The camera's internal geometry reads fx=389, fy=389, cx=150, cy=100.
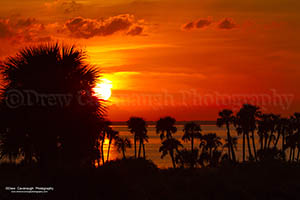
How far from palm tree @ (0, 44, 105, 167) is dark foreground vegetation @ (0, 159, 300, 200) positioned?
6.46 feet

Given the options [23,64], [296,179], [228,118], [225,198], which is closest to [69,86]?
[23,64]

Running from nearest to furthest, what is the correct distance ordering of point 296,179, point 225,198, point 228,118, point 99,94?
1. point 225,198
2. point 296,179
3. point 99,94
4. point 228,118

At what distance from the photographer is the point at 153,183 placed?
18281 millimetres

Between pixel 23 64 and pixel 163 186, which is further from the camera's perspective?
pixel 23 64

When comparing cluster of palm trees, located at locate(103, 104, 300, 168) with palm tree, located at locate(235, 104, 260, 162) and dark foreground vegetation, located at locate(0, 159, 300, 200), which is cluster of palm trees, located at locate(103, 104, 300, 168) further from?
dark foreground vegetation, located at locate(0, 159, 300, 200)

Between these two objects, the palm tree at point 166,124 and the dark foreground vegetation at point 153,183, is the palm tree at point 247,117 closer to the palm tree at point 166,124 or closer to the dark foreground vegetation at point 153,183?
the palm tree at point 166,124

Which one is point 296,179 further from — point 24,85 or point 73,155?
point 24,85

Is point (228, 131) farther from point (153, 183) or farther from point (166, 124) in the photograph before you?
point (153, 183)

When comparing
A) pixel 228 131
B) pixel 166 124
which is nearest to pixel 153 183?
pixel 228 131

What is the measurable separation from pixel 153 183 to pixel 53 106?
20.3ft

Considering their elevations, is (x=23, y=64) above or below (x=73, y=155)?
above

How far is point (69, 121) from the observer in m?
19.9

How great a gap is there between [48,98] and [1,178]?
15.1 feet

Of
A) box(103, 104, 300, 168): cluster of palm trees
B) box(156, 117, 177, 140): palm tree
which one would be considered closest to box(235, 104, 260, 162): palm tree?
box(103, 104, 300, 168): cluster of palm trees
